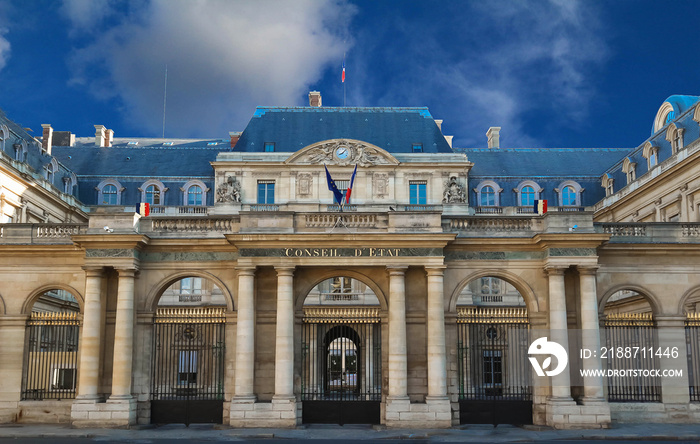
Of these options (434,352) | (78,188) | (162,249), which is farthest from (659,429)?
(78,188)

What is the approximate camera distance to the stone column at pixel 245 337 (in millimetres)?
23391

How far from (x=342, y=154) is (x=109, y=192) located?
1630 centimetres

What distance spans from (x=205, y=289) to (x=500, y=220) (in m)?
23.8

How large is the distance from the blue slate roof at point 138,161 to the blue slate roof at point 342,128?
5.00 meters

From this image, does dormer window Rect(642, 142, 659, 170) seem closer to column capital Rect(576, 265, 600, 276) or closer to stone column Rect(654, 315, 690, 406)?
stone column Rect(654, 315, 690, 406)

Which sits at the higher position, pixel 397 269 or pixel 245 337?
pixel 397 269

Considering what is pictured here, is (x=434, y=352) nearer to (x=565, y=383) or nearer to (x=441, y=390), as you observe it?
(x=441, y=390)

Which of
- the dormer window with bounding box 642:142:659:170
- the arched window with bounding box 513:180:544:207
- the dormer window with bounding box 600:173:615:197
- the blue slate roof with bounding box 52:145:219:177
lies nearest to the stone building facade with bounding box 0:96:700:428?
the dormer window with bounding box 642:142:659:170

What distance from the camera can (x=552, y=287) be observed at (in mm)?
24109

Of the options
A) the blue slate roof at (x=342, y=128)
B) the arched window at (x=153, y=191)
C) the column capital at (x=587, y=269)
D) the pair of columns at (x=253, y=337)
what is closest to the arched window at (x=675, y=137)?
the blue slate roof at (x=342, y=128)

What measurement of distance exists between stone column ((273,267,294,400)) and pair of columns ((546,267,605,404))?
8.47 metres

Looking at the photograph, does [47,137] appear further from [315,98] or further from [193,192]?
[315,98]

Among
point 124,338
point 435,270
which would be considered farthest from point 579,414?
point 124,338

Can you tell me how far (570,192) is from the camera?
4841cm
